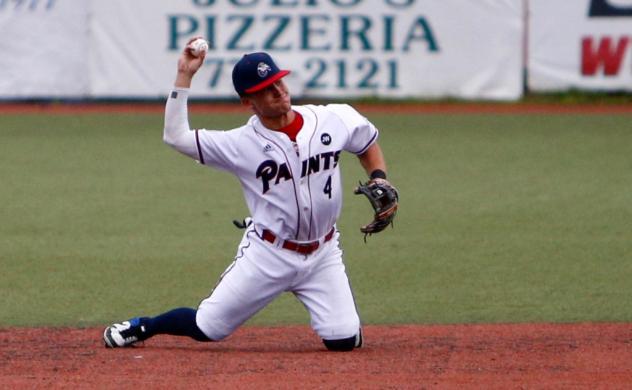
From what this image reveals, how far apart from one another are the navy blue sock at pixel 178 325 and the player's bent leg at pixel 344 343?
573mm

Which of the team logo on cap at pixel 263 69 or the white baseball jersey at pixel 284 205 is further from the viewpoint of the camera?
the white baseball jersey at pixel 284 205

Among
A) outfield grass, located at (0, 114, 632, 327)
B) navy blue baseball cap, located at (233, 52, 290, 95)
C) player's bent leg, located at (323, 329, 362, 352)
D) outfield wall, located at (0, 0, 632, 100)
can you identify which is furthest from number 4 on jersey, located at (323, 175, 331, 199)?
outfield wall, located at (0, 0, 632, 100)

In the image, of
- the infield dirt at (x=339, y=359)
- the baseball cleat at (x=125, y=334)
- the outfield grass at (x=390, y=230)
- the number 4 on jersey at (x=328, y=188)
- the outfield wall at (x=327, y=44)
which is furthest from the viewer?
the outfield wall at (x=327, y=44)

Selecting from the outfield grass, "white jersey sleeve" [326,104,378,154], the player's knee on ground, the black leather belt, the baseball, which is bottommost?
the outfield grass

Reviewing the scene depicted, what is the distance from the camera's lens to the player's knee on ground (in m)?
6.12

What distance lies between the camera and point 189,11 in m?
15.2

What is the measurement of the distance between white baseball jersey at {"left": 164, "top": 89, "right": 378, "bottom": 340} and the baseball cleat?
30 cm

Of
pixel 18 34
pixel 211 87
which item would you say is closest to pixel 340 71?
pixel 211 87

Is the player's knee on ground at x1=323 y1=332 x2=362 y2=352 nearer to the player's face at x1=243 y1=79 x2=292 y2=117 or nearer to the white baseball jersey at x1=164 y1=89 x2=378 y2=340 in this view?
the white baseball jersey at x1=164 y1=89 x2=378 y2=340

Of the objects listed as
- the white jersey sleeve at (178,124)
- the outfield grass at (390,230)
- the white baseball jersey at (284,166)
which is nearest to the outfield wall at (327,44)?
the outfield grass at (390,230)

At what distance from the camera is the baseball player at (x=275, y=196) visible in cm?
591

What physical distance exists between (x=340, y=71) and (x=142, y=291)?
26.2 feet

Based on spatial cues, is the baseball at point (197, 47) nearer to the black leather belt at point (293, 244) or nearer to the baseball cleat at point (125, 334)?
the black leather belt at point (293, 244)

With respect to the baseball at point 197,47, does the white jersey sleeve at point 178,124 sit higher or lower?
lower
